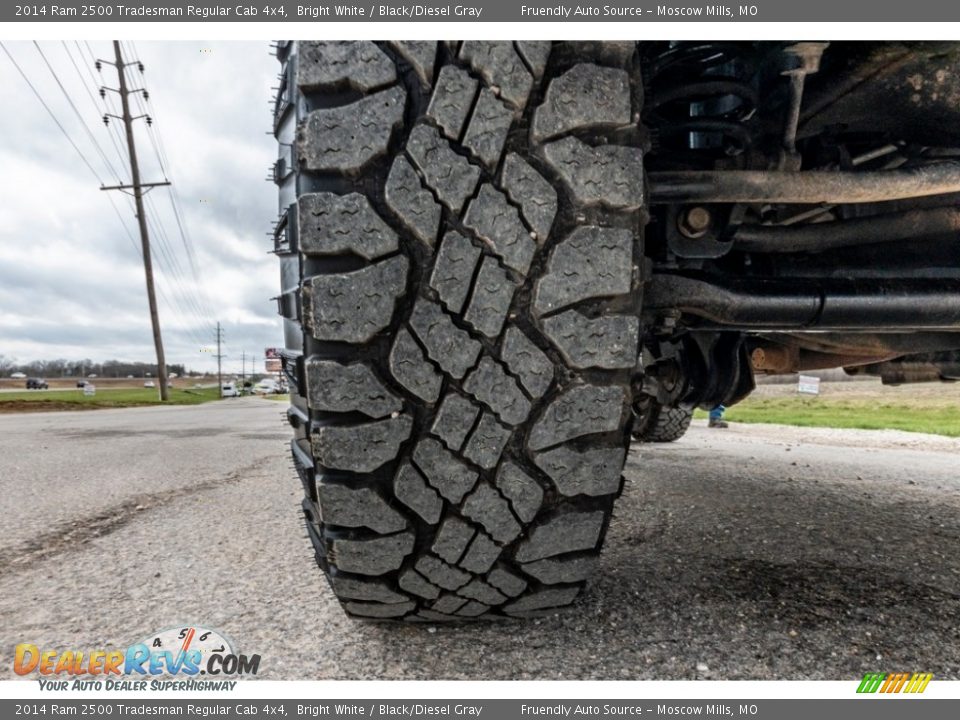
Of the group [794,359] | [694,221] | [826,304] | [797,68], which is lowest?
[794,359]

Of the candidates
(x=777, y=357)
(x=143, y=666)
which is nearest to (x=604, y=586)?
(x=143, y=666)

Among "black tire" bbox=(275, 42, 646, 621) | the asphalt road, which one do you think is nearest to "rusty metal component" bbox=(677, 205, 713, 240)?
"black tire" bbox=(275, 42, 646, 621)

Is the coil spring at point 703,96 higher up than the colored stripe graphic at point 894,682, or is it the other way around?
the coil spring at point 703,96

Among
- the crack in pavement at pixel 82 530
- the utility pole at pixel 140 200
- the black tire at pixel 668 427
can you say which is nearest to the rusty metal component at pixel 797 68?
the crack in pavement at pixel 82 530

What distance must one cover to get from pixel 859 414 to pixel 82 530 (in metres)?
10.7

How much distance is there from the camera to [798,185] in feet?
3.34

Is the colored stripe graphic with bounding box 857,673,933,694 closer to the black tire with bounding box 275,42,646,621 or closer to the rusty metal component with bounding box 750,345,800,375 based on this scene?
the black tire with bounding box 275,42,646,621

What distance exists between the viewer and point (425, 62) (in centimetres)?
79

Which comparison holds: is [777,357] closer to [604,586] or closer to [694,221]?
[694,221]

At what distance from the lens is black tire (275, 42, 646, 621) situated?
2.57ft

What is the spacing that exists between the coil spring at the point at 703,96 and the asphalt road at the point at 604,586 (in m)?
0.97

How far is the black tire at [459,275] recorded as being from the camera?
78cm

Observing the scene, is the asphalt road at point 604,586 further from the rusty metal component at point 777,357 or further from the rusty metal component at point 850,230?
the rusty metal component at point 850,230

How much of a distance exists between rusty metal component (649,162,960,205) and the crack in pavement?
1862mm
